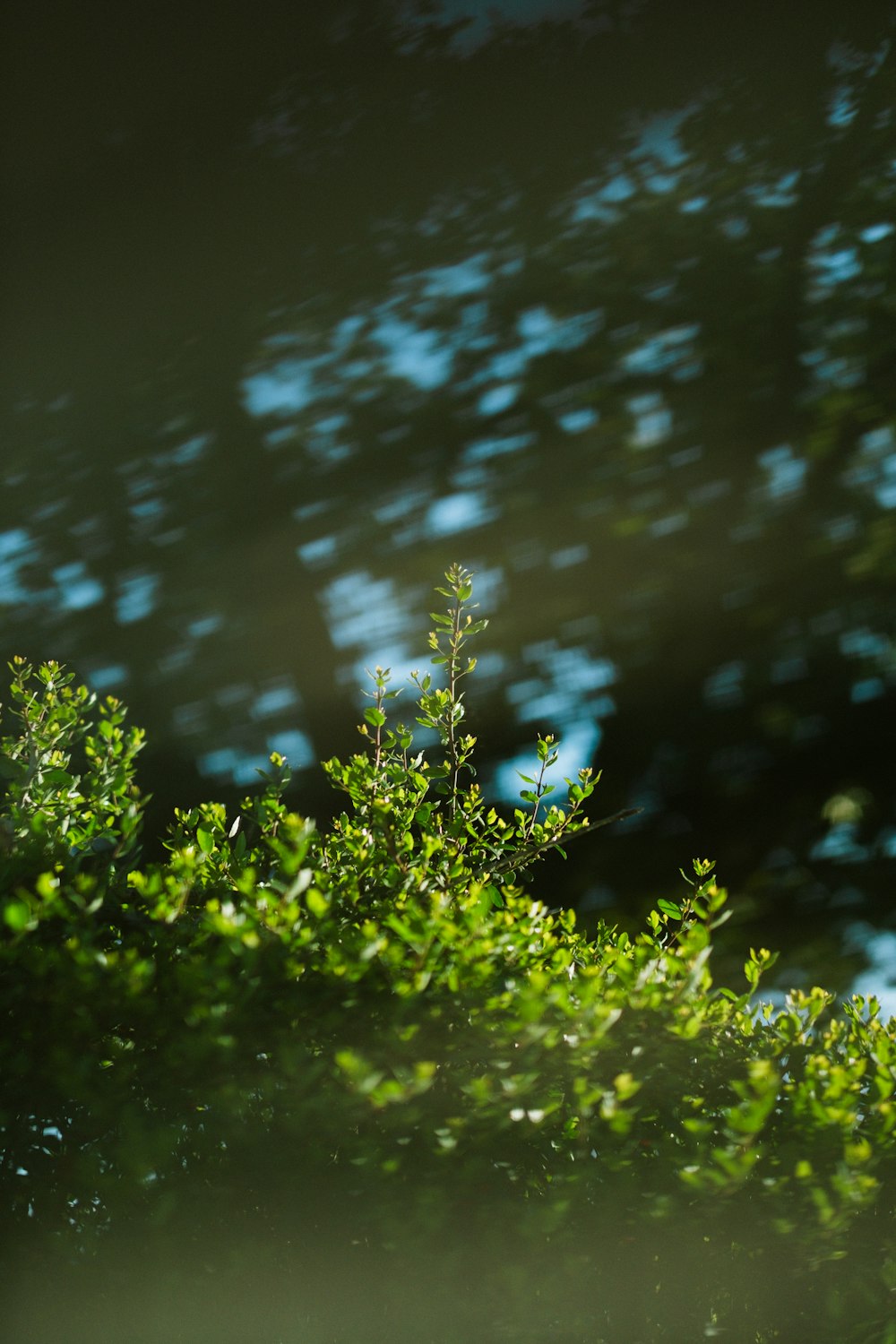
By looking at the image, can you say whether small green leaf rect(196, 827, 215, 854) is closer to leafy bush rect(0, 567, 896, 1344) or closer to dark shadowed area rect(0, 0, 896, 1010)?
leafy bush rect(0, 567, 896, 1344)

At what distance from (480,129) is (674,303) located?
89cm

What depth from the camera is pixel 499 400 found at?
9.16ft

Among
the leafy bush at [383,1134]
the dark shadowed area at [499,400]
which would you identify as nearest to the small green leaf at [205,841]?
the leafy bush at [383,1134]

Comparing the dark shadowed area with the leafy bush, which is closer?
the leafy bush

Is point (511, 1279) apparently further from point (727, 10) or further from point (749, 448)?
point (727, 10)

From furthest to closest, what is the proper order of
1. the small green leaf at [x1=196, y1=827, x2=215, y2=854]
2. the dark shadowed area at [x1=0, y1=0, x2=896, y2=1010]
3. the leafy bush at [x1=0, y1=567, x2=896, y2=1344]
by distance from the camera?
the dark shadowed area at [x1=0, y1=0, x2=896, y2=1010] < the small green leaf at [x1=196, y1=827, x2=215, y2=854] < the leafy bush at [x1=0, y1=567, x2=896, y2=1344]

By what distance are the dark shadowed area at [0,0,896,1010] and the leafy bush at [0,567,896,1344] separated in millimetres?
1392

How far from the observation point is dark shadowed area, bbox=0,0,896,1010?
8.49 feet

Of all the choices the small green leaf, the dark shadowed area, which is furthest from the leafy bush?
the dark shadowed area

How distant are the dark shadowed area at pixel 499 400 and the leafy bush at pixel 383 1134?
1.39 meters

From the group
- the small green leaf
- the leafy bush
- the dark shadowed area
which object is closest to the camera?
the leafy bush

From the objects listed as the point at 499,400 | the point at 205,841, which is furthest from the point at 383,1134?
the point at 499,400

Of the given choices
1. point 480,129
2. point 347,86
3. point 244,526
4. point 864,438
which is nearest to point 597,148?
point 480,129

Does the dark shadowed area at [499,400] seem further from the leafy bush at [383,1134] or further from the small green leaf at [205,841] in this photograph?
the leafy bush at [383,1134]
